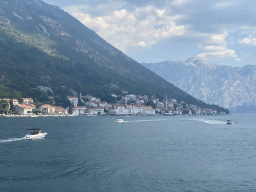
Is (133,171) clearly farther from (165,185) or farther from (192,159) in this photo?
(192,159)

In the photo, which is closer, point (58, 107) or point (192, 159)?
point (192, 159)

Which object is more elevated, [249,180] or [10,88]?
[10,88]

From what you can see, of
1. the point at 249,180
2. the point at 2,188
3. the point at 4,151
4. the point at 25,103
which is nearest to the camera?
the point at 2,188

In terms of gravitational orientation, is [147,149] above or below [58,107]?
below

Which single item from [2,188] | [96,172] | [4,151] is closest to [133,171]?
[96,172]

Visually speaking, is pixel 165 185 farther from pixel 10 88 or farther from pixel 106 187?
pixel 10 88

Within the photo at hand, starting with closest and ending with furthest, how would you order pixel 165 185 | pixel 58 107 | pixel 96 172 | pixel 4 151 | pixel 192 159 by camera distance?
pixel 165 185 → pixel 96 172 → pixel 192 159 → pixel 4 151 → pixel 58 107

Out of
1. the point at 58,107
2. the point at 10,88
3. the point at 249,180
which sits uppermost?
the point at 10,88

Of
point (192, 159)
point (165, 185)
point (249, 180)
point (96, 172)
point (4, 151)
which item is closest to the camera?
point (165, 185)

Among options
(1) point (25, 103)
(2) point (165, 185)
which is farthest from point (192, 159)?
(1) point (25, 103)
